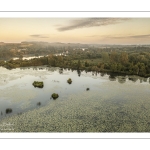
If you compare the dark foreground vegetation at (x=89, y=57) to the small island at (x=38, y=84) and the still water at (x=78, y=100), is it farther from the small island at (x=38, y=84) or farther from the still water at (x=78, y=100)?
the small island at (x=38, y=84)

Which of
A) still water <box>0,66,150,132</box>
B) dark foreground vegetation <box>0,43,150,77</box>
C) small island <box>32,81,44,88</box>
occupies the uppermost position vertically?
dark foreground vegetation <box>0,43,150,77</box>

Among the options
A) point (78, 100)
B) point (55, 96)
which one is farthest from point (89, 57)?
point (55, 96)

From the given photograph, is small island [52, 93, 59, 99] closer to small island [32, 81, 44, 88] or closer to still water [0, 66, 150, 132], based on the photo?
still water [0, 66, 150, 132]

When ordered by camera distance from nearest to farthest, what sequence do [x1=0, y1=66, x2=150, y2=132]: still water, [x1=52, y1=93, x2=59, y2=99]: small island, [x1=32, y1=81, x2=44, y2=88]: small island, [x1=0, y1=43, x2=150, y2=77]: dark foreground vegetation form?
[x1=0, y1=66, x2=150, y2=132]: still water < [x1=0, y1=43, x2=150, y2=77]: dark foreground vegetation < [x1=52, y1=93, x2=59, y2=99]: small island < [x1=32, y1=81, x2=44, y2=88]: small island

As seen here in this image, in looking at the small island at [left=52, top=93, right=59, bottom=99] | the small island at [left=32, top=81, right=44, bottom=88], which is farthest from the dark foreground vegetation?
the small island at [left=52, top=93, right=59, bottom=99]

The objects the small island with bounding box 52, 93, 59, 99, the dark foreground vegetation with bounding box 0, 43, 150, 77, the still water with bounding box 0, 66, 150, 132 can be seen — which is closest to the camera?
the still water with bounding box 0, 66, 150, 132

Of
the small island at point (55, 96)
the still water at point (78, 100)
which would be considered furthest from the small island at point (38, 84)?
the small island at point (55, 96)
